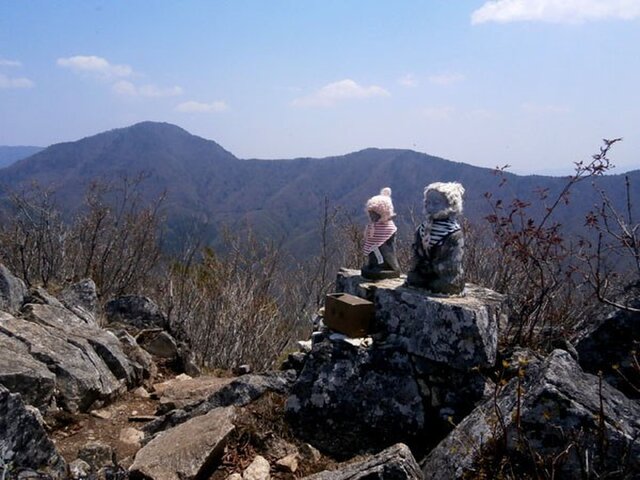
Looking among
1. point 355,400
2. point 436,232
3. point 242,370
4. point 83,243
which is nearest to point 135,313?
point 242,370

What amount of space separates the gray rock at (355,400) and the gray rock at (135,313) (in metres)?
5.39

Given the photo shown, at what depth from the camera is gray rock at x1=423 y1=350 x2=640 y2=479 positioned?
2.92 m

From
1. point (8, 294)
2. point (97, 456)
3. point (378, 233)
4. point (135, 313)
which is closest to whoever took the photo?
point (97, 456)

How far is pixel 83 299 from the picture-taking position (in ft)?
28.2

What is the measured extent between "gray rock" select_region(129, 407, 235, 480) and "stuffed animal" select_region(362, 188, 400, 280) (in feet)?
6.31

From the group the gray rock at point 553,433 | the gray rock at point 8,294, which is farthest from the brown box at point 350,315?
the gray rock at point 8,294

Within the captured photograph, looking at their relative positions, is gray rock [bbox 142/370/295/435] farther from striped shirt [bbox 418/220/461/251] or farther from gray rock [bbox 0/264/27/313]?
gray rock [bbox 0/264/27/313]

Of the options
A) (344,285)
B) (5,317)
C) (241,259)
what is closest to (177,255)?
(241,259)

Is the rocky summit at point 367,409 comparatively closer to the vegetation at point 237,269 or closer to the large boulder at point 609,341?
the large boulder at point 609,341

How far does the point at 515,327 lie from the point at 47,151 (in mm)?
186655

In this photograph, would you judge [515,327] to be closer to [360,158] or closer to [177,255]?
[177,255]

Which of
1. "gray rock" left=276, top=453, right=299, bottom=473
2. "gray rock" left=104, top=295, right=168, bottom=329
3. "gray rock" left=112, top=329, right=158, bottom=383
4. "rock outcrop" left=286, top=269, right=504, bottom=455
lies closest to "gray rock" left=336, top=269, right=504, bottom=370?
"rock outcrop" left=286, top=269, right=504, bottom=455

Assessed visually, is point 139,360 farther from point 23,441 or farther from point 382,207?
point 382,207

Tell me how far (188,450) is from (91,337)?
3.66 meters
